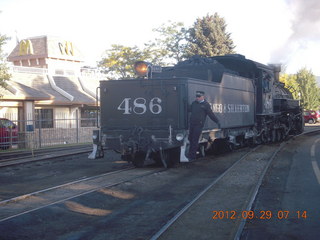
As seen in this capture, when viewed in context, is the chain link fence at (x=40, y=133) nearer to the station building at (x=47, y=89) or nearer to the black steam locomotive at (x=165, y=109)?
the station building at (x=47, y=89)

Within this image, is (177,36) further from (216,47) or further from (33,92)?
(33,92)

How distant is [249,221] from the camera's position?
550cm

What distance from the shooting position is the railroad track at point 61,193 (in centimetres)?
643

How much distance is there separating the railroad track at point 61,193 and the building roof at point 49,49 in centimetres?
3335

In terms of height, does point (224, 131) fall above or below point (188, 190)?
above

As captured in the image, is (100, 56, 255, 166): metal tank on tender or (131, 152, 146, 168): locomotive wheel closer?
(100, 56, 255, 166): metal tank on tender

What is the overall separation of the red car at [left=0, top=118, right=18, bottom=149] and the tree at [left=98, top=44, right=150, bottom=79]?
844 inches

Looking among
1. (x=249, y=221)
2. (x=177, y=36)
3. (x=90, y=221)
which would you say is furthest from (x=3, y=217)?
(x=177, y=36)

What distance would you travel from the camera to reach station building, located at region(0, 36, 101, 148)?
2219 cm

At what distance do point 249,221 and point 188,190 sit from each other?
2.54 meters

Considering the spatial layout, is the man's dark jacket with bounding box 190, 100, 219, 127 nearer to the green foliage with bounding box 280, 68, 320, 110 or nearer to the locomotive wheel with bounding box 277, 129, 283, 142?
the locomotive wheel with bounding box 277, 129, 283, 142

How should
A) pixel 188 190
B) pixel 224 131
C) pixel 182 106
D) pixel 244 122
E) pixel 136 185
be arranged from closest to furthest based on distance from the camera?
pixel 188 190
pixel 136 185
pixel 182 106
pixel 224 131
pixel 244 122
